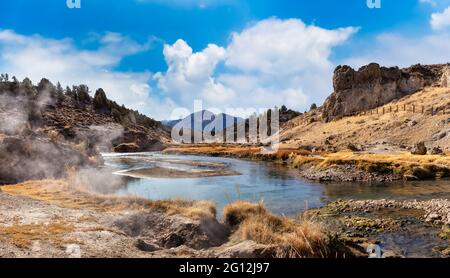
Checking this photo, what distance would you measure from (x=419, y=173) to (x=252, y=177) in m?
18.5

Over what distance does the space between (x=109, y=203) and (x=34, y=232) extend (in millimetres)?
7106

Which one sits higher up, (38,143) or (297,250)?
(38,143)

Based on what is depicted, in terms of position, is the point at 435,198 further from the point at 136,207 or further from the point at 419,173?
the point at 136,207

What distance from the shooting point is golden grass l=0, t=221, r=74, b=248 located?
12983 mm

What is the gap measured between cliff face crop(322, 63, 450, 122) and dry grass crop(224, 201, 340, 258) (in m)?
132

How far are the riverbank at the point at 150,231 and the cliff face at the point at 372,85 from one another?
131488mm

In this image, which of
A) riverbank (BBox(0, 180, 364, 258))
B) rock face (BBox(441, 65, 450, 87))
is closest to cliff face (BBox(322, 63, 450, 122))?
rock face (BBox(441, 65, 450, 87))

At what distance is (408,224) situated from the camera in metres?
21.4

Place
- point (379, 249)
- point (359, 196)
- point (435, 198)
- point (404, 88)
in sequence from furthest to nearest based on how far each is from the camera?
point (404, 88) → point (359, 196) → point (435, 198) → point (379, 249)

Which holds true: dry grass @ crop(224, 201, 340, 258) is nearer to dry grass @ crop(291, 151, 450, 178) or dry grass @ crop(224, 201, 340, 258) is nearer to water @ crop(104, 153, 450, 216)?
water @ crop(104, 153, 450, 216)

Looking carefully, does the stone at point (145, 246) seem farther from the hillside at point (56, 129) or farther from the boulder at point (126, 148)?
the boulder at point (126, 148)

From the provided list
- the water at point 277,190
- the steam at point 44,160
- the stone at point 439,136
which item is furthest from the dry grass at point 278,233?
the stone at point 439,136

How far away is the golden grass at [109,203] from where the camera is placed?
60.5 feet
